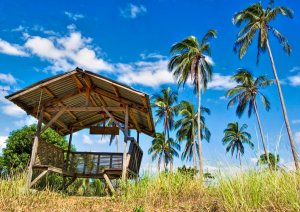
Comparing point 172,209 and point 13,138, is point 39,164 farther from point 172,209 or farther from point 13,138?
point 13,138

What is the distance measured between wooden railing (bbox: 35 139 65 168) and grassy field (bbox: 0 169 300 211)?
128 inches

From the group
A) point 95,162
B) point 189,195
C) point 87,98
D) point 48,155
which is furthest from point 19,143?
point 189,195

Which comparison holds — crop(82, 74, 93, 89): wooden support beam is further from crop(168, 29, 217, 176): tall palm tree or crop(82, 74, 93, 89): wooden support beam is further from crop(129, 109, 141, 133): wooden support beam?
crop(168, 29, 217, 176): tall palm tree

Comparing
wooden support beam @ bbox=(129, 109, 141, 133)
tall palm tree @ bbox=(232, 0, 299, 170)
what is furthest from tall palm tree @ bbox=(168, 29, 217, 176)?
wooden support beam @ bbox=(129, 109, 141, 133)

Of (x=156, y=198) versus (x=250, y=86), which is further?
(x=250, y=86)

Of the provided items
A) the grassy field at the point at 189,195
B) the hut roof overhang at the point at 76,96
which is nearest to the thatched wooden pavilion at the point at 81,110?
the hut roof overhang at the point at 76,96

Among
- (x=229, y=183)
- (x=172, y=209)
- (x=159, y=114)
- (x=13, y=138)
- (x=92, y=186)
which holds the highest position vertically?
(x=159, y=114)

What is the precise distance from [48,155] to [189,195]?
20.9 feet

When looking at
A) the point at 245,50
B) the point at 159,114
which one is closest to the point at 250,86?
the point at 245,50

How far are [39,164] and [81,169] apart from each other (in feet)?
6.51

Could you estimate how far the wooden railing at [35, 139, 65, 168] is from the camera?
363 inches

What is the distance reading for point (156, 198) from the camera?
17.9 ft

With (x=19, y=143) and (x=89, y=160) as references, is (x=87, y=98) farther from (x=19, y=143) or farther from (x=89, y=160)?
(x=19, y=143)

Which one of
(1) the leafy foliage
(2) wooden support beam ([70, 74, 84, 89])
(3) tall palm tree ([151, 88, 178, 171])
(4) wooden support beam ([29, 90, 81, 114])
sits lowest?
(4) wooden support beam ([29, 90, 81, 114])
